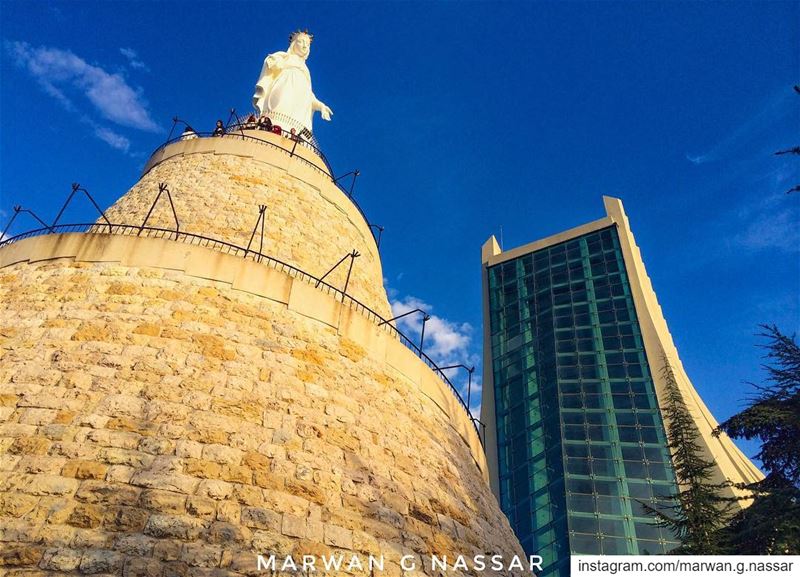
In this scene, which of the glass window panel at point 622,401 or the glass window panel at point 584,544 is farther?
the glass window panel at point 622,401

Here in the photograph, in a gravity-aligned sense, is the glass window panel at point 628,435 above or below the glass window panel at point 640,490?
above

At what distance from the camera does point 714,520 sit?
1255cm

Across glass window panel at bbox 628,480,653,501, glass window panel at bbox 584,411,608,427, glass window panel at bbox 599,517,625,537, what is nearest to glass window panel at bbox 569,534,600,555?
glass window panel at bbox 599,517,625,537

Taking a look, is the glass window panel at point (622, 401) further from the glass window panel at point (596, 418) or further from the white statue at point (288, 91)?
the white statue at point (288, 91)

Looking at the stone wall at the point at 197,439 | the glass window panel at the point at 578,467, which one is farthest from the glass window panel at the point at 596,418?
the stone wall at the point at 197,439

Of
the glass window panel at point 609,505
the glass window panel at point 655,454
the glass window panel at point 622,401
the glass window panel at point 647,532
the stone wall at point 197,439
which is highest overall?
the glass window panel at point 622,401

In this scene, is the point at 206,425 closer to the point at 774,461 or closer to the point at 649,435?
the point at 774,461

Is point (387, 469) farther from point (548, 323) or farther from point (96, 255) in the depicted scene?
point (548, 323)

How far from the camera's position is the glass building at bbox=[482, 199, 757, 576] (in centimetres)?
2633

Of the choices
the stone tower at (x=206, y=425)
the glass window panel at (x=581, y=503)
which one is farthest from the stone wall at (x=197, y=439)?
the glass window panel at (x=581, y=503)

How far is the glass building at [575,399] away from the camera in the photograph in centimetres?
2633

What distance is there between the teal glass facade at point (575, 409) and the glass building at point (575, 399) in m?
0.06

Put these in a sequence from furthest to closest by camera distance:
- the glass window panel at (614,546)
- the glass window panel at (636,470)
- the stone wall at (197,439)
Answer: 1. the glass window panel at (636,470)
2. the glass window panel at (614,546)
3. the stone wall at (197,439)

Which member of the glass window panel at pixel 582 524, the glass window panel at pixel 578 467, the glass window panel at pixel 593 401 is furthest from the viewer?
the glass window panel at pixel 593 401
